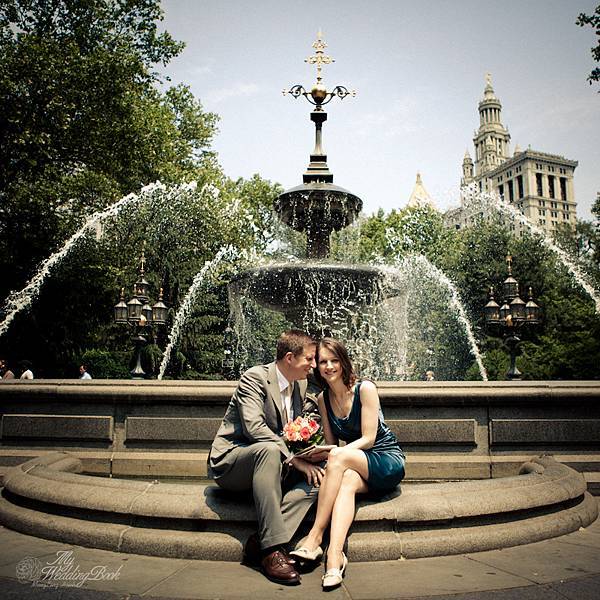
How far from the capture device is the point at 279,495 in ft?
13.0

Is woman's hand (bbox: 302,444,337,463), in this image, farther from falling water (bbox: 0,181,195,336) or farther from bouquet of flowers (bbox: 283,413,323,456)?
falling water (bbox: 0,181,195,336)

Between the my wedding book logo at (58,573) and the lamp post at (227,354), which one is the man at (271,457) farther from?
the lamp post at (227,354)

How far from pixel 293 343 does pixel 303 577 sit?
161cm

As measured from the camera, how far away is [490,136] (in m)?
156

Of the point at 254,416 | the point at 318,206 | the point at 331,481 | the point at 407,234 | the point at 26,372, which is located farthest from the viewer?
the point at 407,234

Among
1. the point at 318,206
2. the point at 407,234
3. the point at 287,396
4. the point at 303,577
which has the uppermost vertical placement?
the point at 407,234

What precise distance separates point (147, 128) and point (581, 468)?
67.3 feet

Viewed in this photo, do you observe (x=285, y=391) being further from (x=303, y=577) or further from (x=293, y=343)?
(x=303, y=577)

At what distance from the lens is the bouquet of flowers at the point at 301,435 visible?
13.9 ft

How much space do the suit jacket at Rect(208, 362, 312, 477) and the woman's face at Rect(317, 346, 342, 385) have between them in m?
0.28

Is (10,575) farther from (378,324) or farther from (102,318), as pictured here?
(102,318)

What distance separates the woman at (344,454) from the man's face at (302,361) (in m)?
0.06

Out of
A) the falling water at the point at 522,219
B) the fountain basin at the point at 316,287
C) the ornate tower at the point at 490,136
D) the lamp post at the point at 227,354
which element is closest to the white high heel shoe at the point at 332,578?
the fountain basin at the point at 316,287

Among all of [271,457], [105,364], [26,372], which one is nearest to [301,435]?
[271,457]
